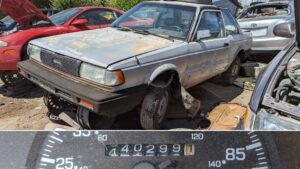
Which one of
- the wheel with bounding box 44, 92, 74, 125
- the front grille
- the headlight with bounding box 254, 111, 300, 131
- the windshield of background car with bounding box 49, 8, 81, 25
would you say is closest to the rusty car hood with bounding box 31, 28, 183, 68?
the front grille

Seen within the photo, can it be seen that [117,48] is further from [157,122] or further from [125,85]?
[157,122]

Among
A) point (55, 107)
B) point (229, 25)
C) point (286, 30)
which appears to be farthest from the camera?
point (229, 25)

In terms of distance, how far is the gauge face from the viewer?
1.29m

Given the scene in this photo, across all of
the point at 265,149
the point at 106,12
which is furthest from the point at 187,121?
the point at 106,12

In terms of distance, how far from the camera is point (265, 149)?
132 cm

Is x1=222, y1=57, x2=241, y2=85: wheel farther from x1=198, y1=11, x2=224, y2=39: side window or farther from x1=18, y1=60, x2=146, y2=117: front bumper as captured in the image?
x1=18, y1=60, x2=146, y2=117: front bumper

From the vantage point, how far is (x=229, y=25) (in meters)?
5.98

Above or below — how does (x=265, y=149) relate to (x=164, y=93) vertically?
above

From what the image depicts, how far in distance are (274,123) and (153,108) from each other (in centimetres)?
205

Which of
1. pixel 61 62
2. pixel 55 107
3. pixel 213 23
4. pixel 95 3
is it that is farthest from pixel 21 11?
pixel 95 3

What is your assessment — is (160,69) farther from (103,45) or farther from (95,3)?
(95,3)

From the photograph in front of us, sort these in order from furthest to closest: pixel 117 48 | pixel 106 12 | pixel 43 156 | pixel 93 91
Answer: pixel 106 12, pixel 117 48, pixel 93 91, pixel 43 156

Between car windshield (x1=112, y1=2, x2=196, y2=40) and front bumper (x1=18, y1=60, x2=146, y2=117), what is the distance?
3.97 ft

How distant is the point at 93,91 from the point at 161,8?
6.89 feet
